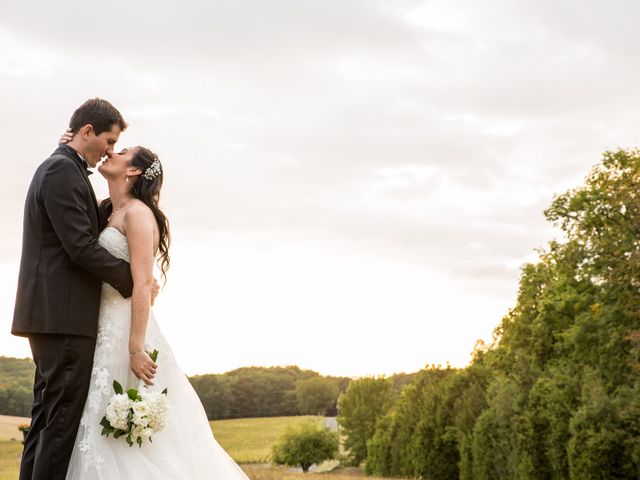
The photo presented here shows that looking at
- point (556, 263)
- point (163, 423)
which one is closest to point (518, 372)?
point (556, 263)

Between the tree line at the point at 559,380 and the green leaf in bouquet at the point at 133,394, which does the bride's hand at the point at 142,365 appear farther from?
the tree line at the point at 559,380

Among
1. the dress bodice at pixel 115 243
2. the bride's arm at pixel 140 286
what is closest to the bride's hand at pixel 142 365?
the bride's arm at pixel 140 286

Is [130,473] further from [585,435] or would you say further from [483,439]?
[483,439]

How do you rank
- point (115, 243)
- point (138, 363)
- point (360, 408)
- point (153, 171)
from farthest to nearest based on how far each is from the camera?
1. point (360, 408)
2. point (153, 171)
3. point (115, 243)
4. point (138, 363)

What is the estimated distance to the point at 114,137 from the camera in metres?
5.43

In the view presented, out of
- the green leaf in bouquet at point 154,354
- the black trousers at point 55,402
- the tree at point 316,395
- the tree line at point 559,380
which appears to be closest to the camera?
the black trousers at point 55,402

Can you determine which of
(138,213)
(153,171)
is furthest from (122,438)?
(153,171)

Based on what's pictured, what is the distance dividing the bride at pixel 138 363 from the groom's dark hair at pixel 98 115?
35cm

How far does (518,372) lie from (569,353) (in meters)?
6.22

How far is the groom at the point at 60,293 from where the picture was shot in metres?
5.00

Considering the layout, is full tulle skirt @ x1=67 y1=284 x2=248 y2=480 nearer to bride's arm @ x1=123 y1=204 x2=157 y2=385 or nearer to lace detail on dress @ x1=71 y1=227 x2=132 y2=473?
lace detail on dress @ x1=71 y1=227 x2=132 y2=473

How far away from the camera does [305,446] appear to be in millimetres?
79625

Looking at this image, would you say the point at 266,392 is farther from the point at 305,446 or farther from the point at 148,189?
the point at 148,189

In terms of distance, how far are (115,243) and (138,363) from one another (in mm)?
853
